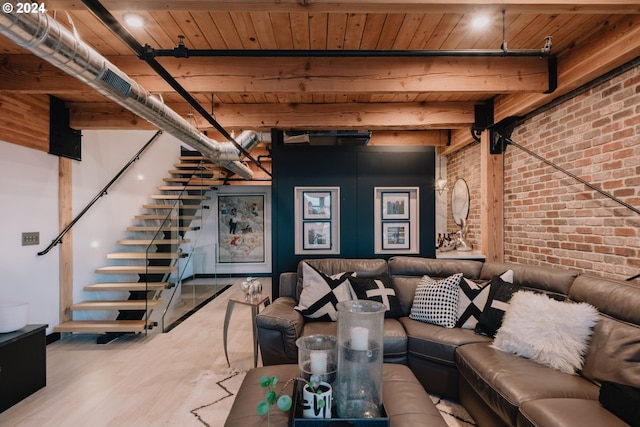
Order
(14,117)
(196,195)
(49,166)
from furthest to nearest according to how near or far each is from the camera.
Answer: (196,195)
(49,166)
(14,117)

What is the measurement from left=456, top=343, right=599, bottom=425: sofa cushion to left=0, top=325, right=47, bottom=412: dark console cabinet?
326 centimetres

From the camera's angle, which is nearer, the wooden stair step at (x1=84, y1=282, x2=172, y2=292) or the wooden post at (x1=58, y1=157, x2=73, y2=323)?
the wooden post at (x1=58, y1=157, x2=73, y2=323)

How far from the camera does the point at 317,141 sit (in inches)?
158

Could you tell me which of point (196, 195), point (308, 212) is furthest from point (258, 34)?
point (196, 195)

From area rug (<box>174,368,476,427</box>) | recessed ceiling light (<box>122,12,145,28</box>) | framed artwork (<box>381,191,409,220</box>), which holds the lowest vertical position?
area rug (<box>174,368,476,427</box>)

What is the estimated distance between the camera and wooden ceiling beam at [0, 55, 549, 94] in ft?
9.45

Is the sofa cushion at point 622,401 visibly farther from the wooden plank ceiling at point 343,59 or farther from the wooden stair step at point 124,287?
the wooden stair step at point 124,287

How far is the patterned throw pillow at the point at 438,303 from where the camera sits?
9.08 feet

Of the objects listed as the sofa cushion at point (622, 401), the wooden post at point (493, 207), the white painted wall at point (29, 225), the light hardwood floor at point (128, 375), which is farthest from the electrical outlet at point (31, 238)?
the wooden post at point (493, 207)

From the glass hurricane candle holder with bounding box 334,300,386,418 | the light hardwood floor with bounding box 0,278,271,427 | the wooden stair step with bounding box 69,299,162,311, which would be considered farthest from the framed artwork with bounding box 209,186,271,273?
the glass hurricane candle holder with bounding box 334,300,386,418

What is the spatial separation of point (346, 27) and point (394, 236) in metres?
2.39

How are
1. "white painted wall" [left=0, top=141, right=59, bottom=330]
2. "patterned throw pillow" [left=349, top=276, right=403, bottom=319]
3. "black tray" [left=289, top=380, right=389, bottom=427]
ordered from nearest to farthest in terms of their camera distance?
"black tray" [left=289, top=380, right=389, bottom=427]
"patterned throw pillow" [left=349, top=276, right=403, bottom=319]
"white painted wall" [left=0, top=141, right=59, bottom=330]

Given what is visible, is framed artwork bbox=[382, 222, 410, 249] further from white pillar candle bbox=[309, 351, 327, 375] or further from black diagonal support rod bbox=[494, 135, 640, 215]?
white pillar candle bbox=[309, 351, 327, 375]

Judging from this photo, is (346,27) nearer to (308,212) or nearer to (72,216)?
(308,212)
